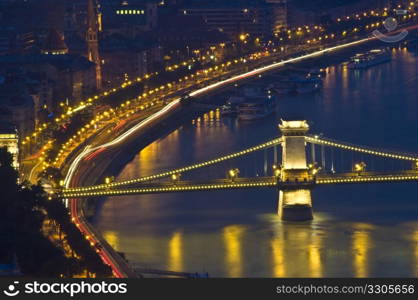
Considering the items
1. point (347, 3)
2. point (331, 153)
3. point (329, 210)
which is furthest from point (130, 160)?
point (347, 3)

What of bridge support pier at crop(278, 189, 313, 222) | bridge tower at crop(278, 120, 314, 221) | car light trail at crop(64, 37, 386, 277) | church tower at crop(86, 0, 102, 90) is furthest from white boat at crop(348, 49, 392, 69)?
bridge support pier at crop(278, 189, 313, 222)

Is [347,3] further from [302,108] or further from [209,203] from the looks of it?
[209,203]

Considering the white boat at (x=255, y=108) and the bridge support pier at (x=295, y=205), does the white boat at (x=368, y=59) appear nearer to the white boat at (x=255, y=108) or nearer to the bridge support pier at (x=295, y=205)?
the white boat at (x=255, y=108)

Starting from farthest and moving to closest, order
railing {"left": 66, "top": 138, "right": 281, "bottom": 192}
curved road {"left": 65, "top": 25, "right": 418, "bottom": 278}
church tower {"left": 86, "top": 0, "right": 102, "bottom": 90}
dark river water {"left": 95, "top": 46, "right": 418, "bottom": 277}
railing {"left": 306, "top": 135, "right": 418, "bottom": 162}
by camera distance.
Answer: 1. church tower {"left": 86, "top": 0, "right": 102, "bottom": 90}
2. railing {"left": 306, "top": 135, "right": 418, "bottom": 162}
3. railing {"left": 66, "top": 138, "right": 281, "bottom": 192}
4. dark river water {"left": 95, "top": 46, "right": 418, "bottom": 277}
5. curved road {"left": 65, "top": 25, "right": 418, "bottom": 278}

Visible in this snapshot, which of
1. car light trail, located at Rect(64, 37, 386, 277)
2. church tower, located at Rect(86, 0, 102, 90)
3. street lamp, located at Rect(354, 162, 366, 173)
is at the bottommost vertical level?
car light trail, located at Rect(64, 37, 386, 277)

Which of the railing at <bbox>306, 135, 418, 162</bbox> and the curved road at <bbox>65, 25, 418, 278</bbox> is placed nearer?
the curved road at <bbox>65, 25, 418, 278</bbox>

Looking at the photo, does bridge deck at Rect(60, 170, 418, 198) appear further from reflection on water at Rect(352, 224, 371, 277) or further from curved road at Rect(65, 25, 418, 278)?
reflection on water at Rect(352, 224, 371, 277)

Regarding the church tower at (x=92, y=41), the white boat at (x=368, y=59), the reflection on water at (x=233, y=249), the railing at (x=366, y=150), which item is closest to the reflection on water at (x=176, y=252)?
the reflection on water at (x=233, y=249)

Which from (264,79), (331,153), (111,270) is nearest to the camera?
(111,270)
